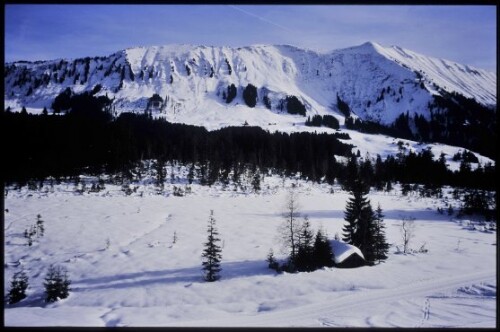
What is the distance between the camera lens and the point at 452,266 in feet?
65.0

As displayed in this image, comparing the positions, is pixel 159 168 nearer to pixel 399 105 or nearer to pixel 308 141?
pixel 308 141

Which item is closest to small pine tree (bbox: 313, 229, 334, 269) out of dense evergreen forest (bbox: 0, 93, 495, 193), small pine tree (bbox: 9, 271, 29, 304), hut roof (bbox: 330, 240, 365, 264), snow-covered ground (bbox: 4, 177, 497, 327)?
hut roof (bbox: 330, 240, 365, 264)

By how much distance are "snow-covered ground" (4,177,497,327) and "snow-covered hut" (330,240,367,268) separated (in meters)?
0.76

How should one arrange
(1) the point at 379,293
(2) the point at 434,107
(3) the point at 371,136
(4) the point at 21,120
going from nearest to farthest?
1. (1) the point at 379,293
2. (4) the point at 21,120
3. (3) the point at 371,136
4. (2) the point at 434,107

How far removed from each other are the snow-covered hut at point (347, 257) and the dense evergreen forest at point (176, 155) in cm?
735

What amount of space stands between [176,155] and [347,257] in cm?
4846

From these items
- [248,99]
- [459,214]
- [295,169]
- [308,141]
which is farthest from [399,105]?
[459,214]

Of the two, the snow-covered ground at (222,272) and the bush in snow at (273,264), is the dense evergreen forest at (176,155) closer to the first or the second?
the snow-covered ground at (222,272)

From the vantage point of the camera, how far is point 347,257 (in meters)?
19.8

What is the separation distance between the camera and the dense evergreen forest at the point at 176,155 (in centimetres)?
4275

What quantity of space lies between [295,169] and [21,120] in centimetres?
4773

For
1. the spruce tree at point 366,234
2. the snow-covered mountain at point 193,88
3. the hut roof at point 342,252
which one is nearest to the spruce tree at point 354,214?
the spruce tree at point 366,234

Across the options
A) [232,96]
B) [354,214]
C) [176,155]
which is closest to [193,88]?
[232,96]

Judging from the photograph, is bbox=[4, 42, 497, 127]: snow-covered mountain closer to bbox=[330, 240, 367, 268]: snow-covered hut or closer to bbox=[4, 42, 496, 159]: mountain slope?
bbox=[4, 42, 496, 159]: mountain slope
